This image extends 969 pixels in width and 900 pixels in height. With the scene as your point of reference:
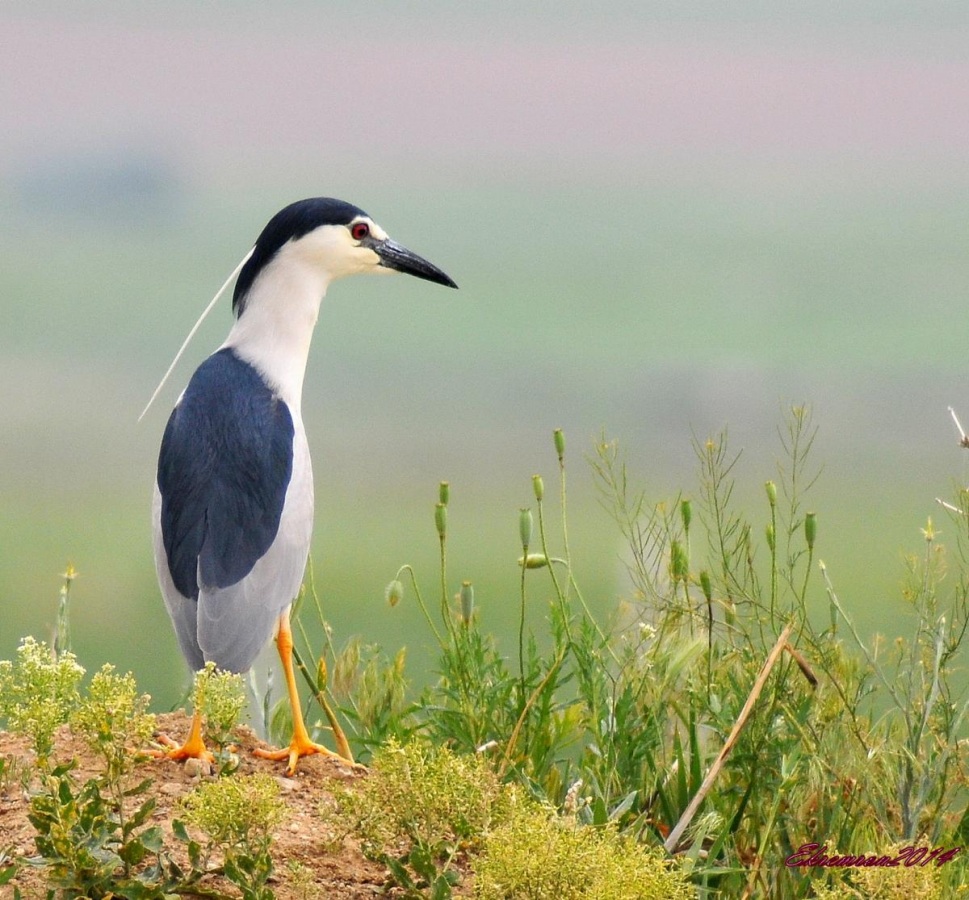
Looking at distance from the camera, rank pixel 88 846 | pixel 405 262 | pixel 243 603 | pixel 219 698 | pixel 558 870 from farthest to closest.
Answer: pixel 405 262, pixel 243 603, pixel 219 698, pixel 88 846, pixel 558 870

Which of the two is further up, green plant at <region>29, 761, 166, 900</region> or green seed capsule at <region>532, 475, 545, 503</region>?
green seed capsule at <region>532, 475, 545, 503</region>

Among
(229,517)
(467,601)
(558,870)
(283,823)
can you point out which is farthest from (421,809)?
(229,517)

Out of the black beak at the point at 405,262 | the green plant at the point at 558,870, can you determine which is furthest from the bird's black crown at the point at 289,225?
the green plant at the point at 558,870

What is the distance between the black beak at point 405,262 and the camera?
5098 millimetres

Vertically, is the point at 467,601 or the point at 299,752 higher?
the point at 467,601

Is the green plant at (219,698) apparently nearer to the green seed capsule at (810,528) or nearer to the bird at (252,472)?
the bird at (252,472)

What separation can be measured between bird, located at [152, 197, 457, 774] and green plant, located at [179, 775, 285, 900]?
847mm

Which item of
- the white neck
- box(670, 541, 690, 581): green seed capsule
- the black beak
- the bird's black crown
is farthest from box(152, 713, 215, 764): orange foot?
the black beak

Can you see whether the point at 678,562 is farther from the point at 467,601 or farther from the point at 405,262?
the point at 405,262

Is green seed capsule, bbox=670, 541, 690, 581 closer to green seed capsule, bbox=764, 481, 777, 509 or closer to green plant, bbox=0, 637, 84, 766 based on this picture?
green seed capsule, bbox=764, 481, 777, 509

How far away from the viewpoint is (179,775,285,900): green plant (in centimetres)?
288

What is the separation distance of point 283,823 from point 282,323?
198cm

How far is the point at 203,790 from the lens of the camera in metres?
2.95

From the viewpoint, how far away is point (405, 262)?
5.15 metres
